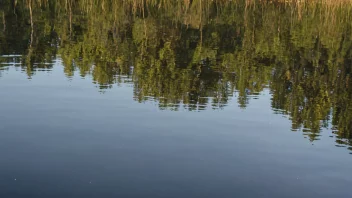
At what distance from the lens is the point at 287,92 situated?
2303 centimetres

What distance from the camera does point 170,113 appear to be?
18797mm

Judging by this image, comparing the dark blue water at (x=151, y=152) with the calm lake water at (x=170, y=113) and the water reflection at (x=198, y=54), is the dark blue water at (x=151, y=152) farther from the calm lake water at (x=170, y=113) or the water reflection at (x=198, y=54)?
the water reflection at (x=198, y=54)

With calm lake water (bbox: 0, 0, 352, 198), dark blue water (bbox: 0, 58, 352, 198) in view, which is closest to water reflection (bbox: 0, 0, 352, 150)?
calm lake water (bbox: 0, 0, 352, 198)

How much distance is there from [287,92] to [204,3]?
36.6 m

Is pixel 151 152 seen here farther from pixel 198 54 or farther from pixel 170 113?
pixel 198 54

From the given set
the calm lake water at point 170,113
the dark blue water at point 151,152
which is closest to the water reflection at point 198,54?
the calm lake water at point 170,113

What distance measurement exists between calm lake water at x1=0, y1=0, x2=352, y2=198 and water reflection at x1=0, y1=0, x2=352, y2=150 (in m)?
0.10

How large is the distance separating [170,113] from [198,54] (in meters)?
12.2

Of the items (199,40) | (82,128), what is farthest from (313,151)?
(199,40)

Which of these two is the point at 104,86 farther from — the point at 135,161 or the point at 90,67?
the point at 135,161

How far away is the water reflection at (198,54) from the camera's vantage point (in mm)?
21469

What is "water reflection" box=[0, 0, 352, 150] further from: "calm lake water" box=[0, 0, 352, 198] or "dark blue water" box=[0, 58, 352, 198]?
"dark blue water" box=[0, 58, 352, 198]

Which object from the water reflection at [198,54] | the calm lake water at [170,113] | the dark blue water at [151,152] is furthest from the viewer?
the water reflection at [198,54]

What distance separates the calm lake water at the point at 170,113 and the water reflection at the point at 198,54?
102 millimetres
